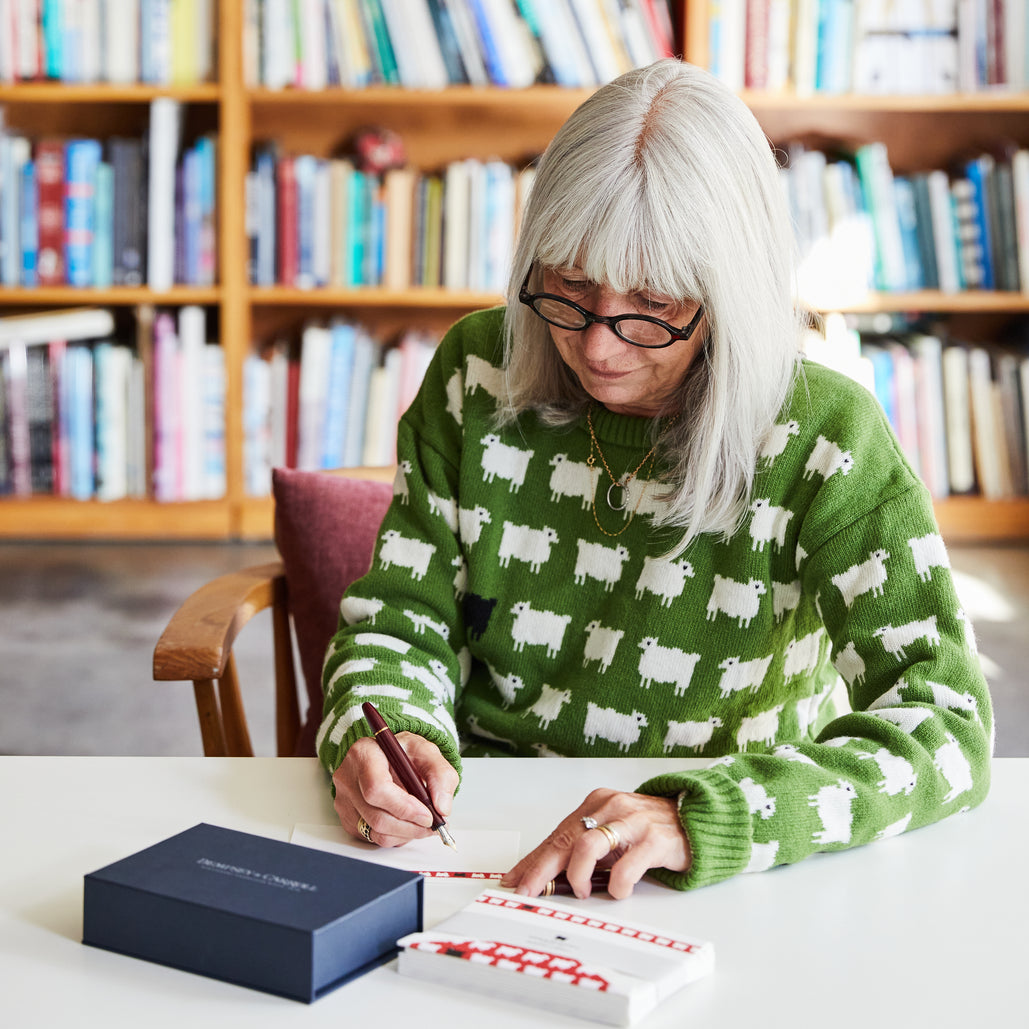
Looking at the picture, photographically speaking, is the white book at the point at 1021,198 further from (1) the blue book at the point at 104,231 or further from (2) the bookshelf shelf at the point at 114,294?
(1) the blue book at the point at 104,231

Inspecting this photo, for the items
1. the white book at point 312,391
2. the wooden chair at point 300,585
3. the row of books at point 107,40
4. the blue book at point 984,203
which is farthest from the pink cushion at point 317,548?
the blue book at point 984,203

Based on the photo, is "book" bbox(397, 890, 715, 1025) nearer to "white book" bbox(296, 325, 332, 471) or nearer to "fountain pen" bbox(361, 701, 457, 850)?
"fountain pen" bbox(361, 701, 457, 850)

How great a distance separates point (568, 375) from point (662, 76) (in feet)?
1.05

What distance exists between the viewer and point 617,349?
1250 mm

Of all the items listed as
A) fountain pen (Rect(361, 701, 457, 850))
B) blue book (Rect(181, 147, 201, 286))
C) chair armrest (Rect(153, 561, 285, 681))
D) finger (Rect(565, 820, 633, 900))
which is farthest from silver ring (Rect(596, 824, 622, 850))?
blue book (Rect(181, 147, 201, 286))

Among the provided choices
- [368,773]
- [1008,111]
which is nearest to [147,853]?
[368,773]

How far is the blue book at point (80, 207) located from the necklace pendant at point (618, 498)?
2.50 meters

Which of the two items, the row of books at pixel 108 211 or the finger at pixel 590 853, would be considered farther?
the row of books at pixel 108 211

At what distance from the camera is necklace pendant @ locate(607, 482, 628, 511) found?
1.37 meters

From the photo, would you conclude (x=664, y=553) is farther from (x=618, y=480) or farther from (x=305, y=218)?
(x=305, y=218)

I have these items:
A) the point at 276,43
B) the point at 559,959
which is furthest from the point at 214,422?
the point at 559,959

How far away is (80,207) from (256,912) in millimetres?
2998

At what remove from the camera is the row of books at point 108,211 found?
343 cm

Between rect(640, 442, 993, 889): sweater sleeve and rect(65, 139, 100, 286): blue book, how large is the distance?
2717mm
